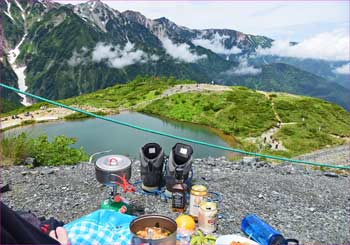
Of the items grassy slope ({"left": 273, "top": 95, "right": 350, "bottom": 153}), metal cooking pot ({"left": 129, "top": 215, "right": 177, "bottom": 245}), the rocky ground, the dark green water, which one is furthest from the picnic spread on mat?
grassy slope ({"left": 273, "top": 95, "right": 350, "bottom": 153})

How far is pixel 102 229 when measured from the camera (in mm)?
3654

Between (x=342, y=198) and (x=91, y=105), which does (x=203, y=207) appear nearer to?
(x=342, y=198)

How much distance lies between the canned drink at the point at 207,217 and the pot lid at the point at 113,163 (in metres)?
0.98

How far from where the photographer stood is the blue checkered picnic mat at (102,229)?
3.45m

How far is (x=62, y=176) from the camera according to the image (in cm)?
636

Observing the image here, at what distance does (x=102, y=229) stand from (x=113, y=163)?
0.68 metres

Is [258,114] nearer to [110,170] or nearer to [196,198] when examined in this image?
[196,198]

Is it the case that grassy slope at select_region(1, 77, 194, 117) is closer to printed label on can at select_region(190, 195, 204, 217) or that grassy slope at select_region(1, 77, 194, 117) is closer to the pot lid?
printed label on can at select_region(190, 195, 204, 217)

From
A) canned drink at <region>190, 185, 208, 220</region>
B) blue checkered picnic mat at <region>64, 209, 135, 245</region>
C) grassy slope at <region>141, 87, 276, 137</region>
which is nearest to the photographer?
blue checkered picnic mat at <region>64, 209, 135, 245</region>

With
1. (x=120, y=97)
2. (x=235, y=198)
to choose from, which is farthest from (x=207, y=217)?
(x=120, y=97)

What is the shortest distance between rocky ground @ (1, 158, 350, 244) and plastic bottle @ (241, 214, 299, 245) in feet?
0.59

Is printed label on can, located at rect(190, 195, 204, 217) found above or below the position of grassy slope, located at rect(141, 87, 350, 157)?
above

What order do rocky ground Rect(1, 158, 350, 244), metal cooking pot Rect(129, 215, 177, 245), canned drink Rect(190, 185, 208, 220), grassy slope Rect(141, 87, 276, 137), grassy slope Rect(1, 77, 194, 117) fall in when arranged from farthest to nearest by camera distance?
grassy slope Rect(1, 77, 194, 117) → grassy slope Rect(141, 87, 276, 137) → rocky ground Rect(1, 158, 350, 244) → canned drink Rect(190, 185, 208, 220) → metal cooking pot Rect(129, 215, 177, 245)

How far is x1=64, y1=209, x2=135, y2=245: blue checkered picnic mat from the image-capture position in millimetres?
3449
